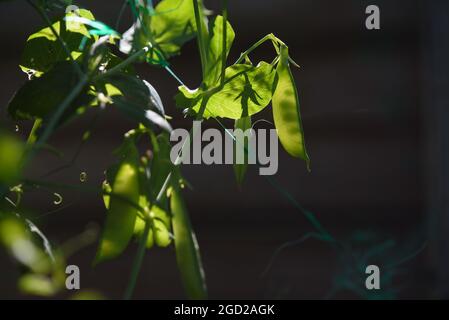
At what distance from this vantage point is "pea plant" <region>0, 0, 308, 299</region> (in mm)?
364

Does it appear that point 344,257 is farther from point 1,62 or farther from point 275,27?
point 1,62

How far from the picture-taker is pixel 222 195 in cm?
166

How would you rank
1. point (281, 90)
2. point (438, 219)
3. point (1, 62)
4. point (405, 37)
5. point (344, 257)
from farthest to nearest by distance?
point (1, 62), point (405, 37), point (438, 219), point (344, 257), point (281, 90)

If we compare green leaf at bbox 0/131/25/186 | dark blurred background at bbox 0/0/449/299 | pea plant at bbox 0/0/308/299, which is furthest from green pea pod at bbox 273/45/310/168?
dark blurred background at bbox 0/0/449/299

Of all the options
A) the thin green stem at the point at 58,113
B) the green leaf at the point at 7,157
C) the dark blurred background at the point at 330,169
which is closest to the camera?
the green leaf at the point at 7,157

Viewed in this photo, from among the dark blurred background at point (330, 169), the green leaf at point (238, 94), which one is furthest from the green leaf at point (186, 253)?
the dark blurred background at point (330, 169)

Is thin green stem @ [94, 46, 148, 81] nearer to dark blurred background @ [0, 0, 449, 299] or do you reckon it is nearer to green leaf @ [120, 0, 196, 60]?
green leaf @ [120, 0, 196, 60]

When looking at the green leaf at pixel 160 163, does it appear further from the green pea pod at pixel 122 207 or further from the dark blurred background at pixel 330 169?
the dark blurred background at pixel 330 169

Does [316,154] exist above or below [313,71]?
below

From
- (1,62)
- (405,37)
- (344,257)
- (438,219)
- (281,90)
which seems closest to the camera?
(281,90)

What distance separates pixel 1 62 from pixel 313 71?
2.62 feet

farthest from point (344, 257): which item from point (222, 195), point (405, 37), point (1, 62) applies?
point (1, 62)

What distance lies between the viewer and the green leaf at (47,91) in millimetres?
393

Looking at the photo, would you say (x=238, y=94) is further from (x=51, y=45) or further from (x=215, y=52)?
(x=51, y=45)
